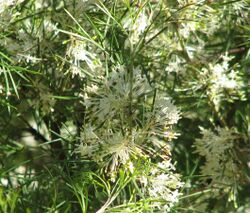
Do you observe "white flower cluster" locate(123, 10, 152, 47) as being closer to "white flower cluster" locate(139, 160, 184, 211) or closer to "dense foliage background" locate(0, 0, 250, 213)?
"dense foliage background" locate(0, 0, 250, 213)

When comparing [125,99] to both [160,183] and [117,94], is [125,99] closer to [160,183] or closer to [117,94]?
[117,94]

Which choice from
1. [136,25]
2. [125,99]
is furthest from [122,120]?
[136,25]

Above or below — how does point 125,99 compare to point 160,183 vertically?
above

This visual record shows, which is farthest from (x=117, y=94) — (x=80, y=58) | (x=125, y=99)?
(x=80, y=58)

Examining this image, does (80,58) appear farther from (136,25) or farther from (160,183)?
(160,183)

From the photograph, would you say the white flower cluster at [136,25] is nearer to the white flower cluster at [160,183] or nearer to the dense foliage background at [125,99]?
the dense foliage background at [125,99]

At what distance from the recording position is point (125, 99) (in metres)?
0.90

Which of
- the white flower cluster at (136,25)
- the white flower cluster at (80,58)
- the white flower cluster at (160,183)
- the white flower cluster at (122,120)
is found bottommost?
the white flower cluster at (160,183)

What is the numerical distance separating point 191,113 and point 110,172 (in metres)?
0.42

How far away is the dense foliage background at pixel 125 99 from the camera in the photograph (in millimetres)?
906

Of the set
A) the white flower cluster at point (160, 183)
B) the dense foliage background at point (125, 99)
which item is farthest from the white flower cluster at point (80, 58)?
the white flower cluster at point (160, 183)

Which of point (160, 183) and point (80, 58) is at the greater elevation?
point (80, 58)

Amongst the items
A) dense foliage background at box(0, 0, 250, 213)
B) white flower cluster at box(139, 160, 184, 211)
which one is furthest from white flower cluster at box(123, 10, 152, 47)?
white flower cluster at box(139, 160, 184, 211)

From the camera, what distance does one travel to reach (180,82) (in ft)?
3.89
